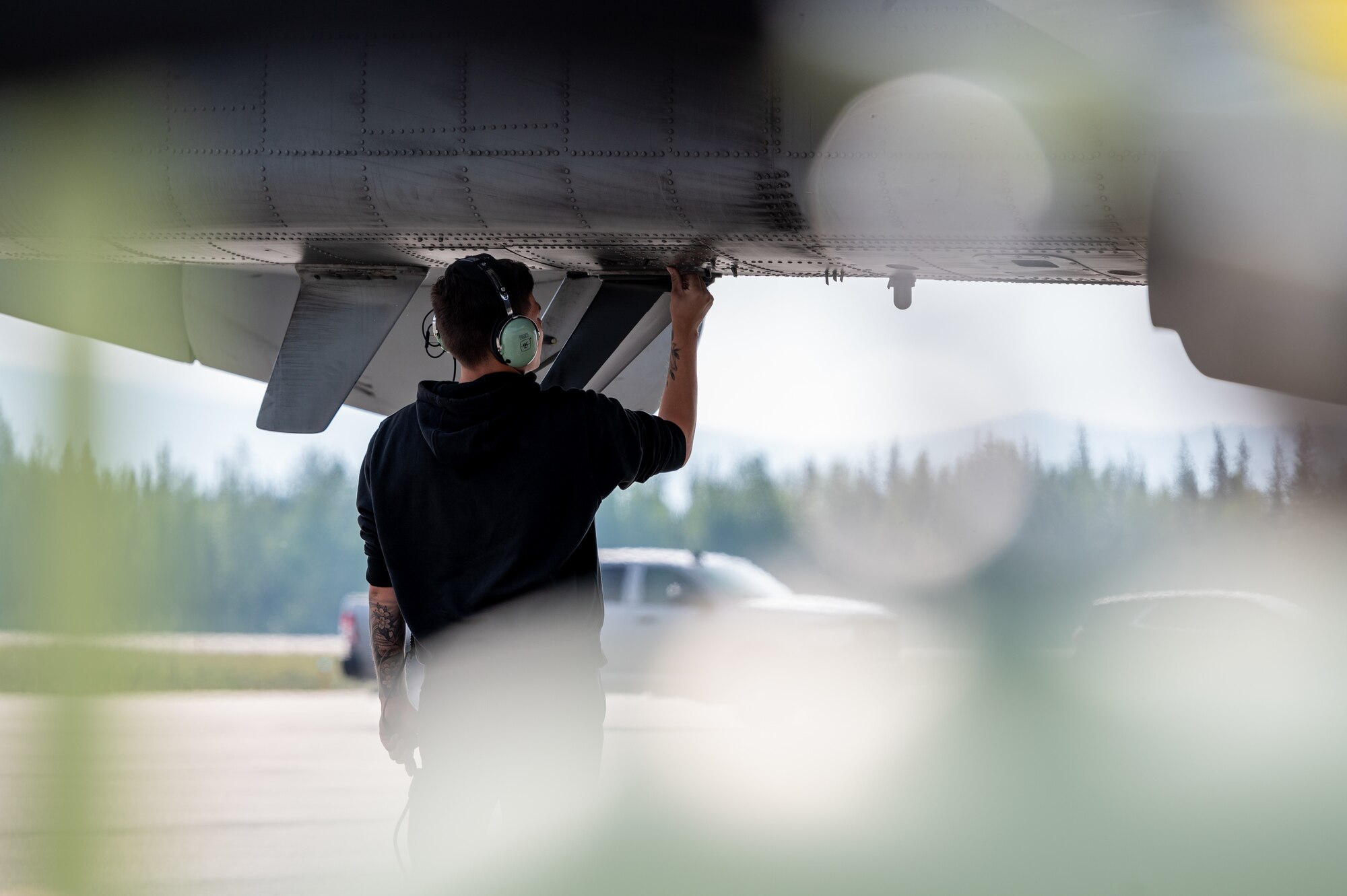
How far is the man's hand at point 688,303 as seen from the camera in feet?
7.93

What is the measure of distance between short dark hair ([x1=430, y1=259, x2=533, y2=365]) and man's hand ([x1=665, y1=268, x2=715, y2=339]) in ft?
1.55

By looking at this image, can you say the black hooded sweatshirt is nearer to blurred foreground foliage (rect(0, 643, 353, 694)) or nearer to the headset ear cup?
the headset ear cup

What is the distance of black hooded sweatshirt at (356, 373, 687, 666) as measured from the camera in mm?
1887

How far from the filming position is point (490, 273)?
1952 mm

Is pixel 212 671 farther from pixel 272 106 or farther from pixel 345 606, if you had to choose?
pixel 272 106

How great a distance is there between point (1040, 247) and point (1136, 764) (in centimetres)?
603

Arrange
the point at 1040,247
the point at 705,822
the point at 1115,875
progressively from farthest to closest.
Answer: the point at 705,822 < the point at 1115,875 < the point at 1040,247

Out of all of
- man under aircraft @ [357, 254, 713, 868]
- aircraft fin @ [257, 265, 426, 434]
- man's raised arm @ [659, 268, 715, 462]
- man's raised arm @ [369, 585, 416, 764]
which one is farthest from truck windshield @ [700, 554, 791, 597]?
man under aircraft @ [357, 254, 713, 868]

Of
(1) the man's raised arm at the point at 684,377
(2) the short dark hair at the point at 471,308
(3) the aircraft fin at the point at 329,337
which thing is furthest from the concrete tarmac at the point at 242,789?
(2) the short dark hair at the point at 471,308

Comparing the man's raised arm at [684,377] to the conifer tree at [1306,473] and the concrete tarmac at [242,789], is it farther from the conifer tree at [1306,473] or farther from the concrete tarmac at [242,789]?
the concrete tarmac at [242,789]

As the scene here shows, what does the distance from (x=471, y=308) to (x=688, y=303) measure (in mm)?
746

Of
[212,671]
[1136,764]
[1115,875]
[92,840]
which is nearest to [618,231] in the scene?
[1115,875]

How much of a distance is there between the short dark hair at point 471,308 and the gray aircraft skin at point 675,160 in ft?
3.09

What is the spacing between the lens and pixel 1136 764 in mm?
7758
